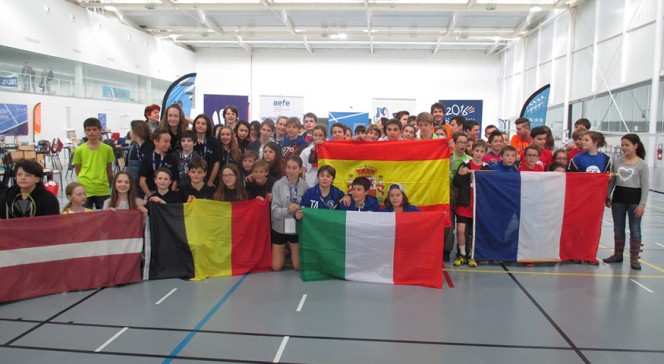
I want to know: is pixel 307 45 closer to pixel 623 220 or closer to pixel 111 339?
pixel 623 220

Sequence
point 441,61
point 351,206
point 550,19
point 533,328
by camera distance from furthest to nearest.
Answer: point 441,61 < point 550,19 < point 351,206 < point 533,328

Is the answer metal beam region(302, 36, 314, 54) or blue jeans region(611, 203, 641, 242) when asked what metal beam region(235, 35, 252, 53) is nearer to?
metal beam region(302, 36, 314, 54)

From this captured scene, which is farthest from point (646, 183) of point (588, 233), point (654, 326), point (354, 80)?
point (354, 80)

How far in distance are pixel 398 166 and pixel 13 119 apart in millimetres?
14853

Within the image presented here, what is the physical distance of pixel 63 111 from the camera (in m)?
16.7

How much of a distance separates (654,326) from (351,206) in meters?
2.80

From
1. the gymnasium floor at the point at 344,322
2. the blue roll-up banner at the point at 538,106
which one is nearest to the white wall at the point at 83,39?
the gymnasium floor at the point at 344,322

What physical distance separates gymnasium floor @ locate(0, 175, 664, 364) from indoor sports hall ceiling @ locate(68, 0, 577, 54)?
14.5 meters

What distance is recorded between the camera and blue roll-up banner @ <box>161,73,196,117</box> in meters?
8.48

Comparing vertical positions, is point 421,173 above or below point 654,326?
above

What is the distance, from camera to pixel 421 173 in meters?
5.09

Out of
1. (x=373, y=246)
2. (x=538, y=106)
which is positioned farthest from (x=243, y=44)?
(x=373, y=246)

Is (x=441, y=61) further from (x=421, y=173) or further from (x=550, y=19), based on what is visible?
(x=421, y=173)

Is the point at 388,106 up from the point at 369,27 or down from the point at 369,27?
down
